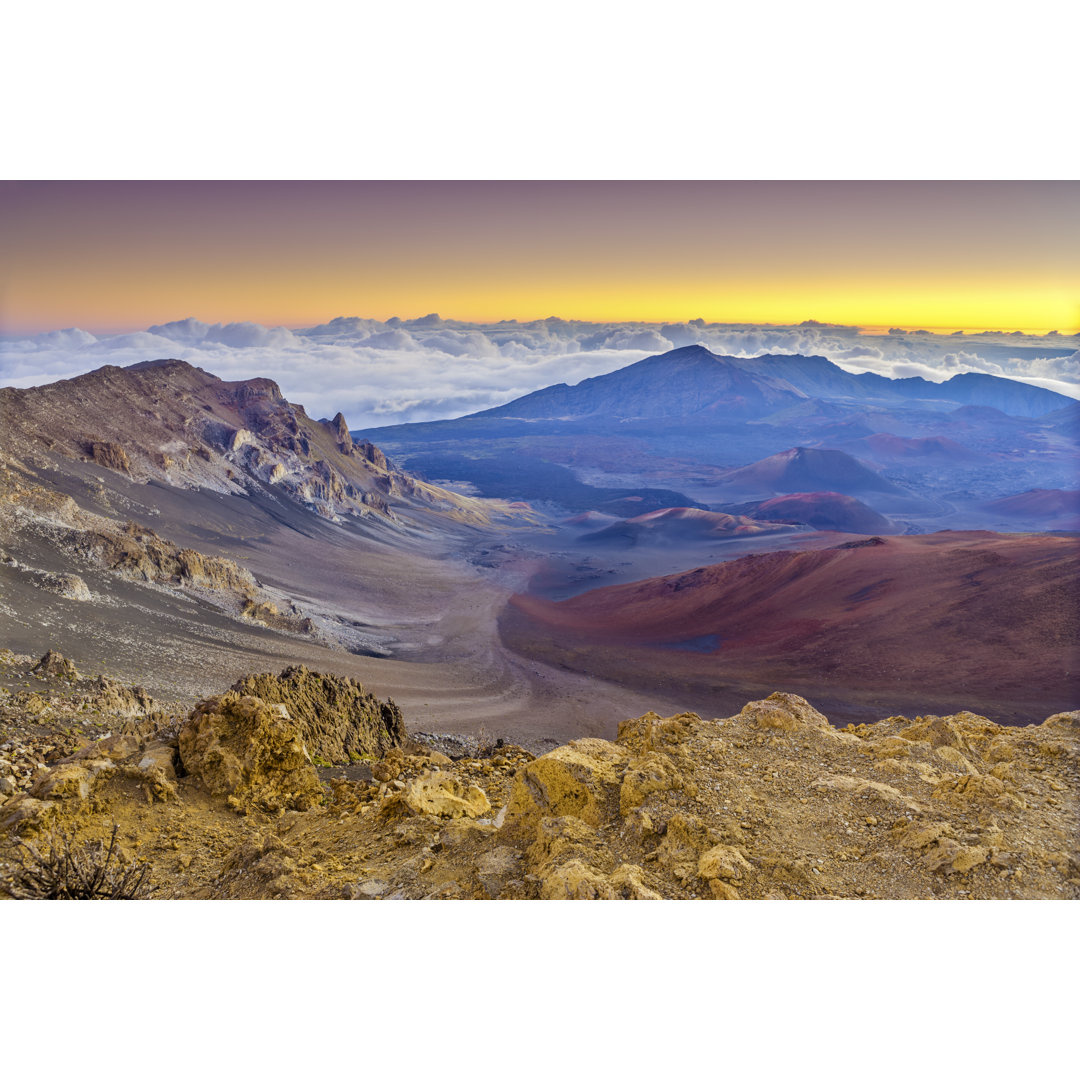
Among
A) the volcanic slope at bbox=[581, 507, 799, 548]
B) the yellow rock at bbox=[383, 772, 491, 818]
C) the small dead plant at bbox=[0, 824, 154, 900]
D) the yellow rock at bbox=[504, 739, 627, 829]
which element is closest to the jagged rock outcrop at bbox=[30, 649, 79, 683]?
the small dead plant at bbox=[0, 824, 154, 900]

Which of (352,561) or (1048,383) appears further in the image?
(352,561)

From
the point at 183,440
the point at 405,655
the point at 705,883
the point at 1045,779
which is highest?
the point at 183,440

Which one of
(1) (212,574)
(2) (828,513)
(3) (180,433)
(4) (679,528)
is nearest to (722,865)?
(1) (212,574)

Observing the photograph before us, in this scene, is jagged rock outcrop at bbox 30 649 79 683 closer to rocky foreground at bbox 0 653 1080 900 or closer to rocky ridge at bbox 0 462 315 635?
rocky foreground at bbox 0 653 1080 900

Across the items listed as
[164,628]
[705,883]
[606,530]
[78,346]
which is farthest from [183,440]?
[705,883]

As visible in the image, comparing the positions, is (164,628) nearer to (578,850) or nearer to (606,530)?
(578,850)

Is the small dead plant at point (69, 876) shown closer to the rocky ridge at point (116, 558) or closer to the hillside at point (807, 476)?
the rocky ridge at point (116, 558)

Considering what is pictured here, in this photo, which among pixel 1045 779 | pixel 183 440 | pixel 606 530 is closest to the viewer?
pixel 1045 779
